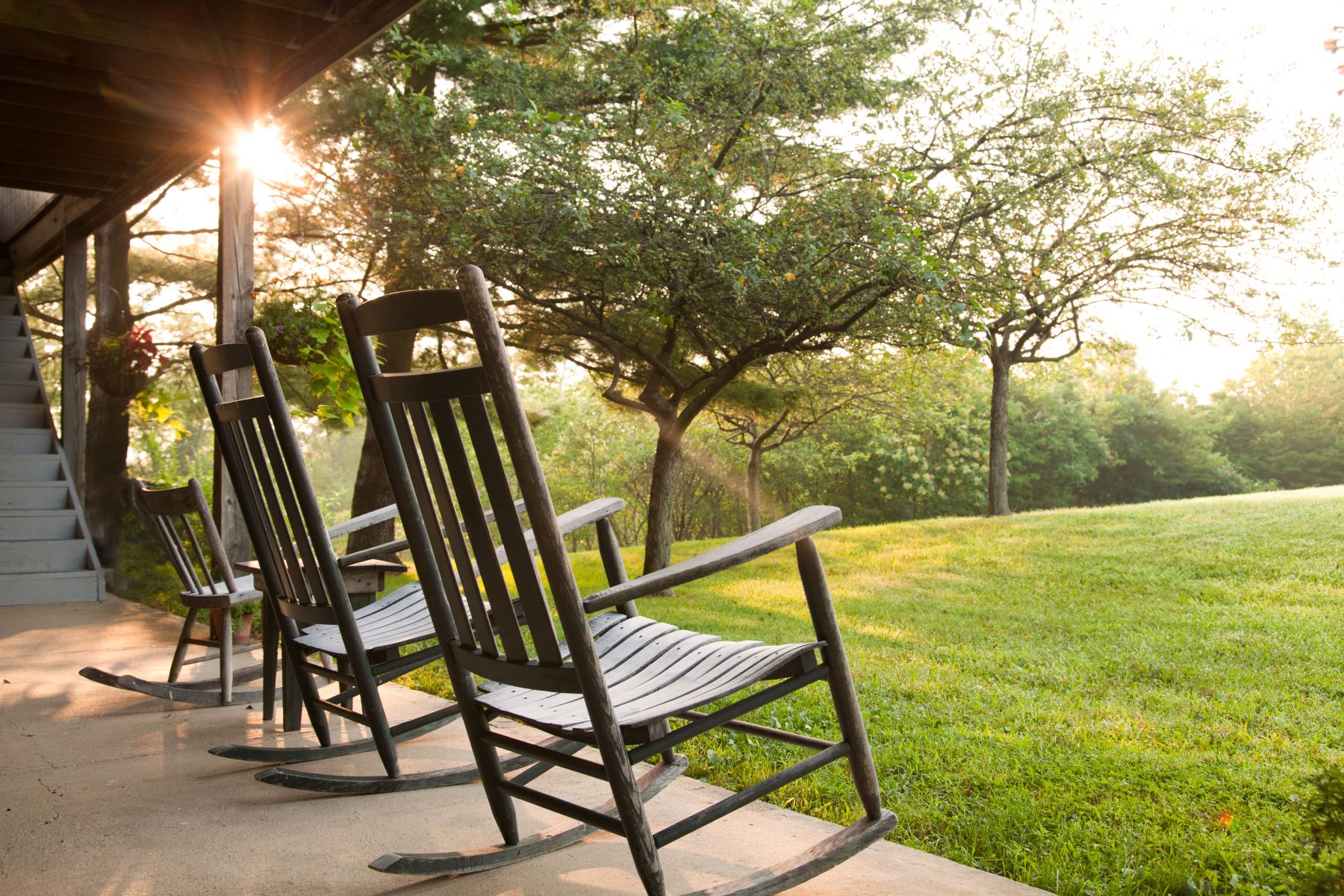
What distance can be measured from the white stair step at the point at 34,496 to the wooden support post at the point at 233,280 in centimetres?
216

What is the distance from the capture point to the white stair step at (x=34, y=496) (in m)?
6.21

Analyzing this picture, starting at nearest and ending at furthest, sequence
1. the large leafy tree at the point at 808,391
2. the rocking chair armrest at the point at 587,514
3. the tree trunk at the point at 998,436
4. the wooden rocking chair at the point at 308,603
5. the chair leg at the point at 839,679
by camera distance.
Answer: the chair leg at the point at 839,679 < the rocking chair armrest at the point at 587,514 < the wooden rocking chair at the point at 308,603 < the large leafy tree at the point at 808,391 < the tree trunk at the point at 998,436

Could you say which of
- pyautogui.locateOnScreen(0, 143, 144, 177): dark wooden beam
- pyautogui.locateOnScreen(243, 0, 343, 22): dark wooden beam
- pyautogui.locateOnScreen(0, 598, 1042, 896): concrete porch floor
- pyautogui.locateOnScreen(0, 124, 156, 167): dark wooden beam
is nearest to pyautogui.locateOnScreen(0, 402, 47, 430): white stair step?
pyautogui.locateOnScreen(0, 143, 144, 177): dark wooden beam

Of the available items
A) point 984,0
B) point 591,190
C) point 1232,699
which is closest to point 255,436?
point 1232,699

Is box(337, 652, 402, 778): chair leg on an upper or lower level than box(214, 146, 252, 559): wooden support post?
lower

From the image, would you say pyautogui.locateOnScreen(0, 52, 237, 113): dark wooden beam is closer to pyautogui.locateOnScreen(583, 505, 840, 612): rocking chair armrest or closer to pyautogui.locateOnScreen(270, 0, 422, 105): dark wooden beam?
pyautogui.locateOnScreen(270, 0, 422, 105): dark wooden beam

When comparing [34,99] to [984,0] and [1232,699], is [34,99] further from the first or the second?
[984,0]

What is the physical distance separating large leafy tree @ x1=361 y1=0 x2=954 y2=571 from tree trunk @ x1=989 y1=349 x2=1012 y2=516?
5.57 meters

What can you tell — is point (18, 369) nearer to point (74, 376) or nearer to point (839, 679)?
point (74, 376)

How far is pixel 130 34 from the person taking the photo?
4.03 meters

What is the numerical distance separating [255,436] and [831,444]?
56.1 ft

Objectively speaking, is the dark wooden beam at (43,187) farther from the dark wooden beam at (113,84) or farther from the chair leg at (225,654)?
the chair leg at (225,654)

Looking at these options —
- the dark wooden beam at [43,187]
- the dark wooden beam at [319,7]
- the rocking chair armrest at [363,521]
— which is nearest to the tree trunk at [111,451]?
the dark wooden beam at [43,187]

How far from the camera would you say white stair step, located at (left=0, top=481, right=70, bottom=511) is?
6.21m
